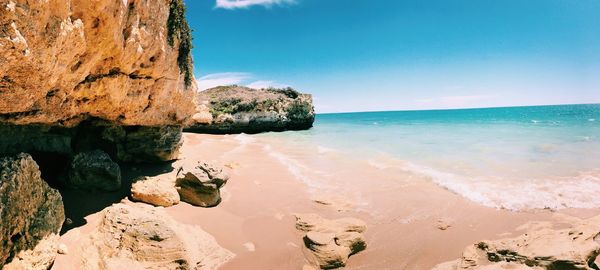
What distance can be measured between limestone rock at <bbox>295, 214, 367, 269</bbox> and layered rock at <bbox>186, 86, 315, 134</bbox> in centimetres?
2729

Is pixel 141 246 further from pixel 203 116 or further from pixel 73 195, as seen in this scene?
pixel 203 116

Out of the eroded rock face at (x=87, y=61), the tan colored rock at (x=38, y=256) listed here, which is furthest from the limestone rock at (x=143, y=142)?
the tan colored rock at (x=38, y=256)

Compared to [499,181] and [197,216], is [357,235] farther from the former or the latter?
[499,181]

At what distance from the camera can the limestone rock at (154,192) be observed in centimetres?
715

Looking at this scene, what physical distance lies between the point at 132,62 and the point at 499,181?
12.1 m

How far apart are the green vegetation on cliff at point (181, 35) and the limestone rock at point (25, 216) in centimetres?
389

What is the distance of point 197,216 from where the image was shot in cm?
719

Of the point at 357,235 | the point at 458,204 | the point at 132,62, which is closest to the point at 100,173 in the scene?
the point at 132,62

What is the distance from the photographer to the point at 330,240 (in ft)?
20.5

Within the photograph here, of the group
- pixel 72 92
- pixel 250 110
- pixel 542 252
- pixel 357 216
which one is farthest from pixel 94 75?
pixel 250 110

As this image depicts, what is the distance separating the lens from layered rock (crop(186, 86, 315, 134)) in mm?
35250

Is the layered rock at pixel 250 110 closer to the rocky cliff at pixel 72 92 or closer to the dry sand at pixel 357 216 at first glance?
the dry sand at pixel 357 216

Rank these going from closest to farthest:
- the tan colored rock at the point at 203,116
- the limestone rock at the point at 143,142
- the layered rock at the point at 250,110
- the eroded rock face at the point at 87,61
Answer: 1. the eroded rock face at the point at 87,61
2. the limestone rock at the point at 143,142
3. the tan colored rock at the point at 203,116
4. the layered rock at the point at 250,110

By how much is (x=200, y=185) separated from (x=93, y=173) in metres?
2.34
